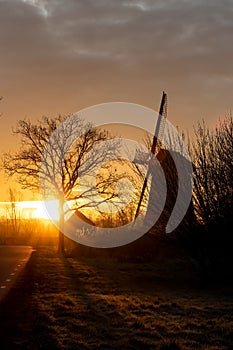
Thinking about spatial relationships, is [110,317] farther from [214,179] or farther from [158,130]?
[158,130]

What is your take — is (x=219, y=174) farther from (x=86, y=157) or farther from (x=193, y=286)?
(x=86, y=157)

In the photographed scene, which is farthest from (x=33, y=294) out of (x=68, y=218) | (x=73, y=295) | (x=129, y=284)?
(x=68, y=218)

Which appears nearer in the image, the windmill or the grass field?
the grass field

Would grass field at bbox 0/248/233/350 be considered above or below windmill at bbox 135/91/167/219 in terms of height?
below

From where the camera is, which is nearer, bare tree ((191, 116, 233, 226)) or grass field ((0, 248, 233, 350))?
grass field ((0, 248, 233, 350))

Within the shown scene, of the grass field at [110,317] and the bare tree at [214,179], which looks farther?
the bare tree at [214,179]

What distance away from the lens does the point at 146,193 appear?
23844mm

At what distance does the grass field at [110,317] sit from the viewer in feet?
31.5

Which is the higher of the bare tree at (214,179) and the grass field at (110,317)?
the bare tree at (214,179)

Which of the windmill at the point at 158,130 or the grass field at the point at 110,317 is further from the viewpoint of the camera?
the windmill at the point at 158,130

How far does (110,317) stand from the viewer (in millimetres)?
12422

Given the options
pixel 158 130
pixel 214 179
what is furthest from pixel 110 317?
pixel 158 130

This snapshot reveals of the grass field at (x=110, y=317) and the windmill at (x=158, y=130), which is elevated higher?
the windmill at (x=158, y=130)

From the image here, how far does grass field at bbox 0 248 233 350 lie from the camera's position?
959 centimetres
